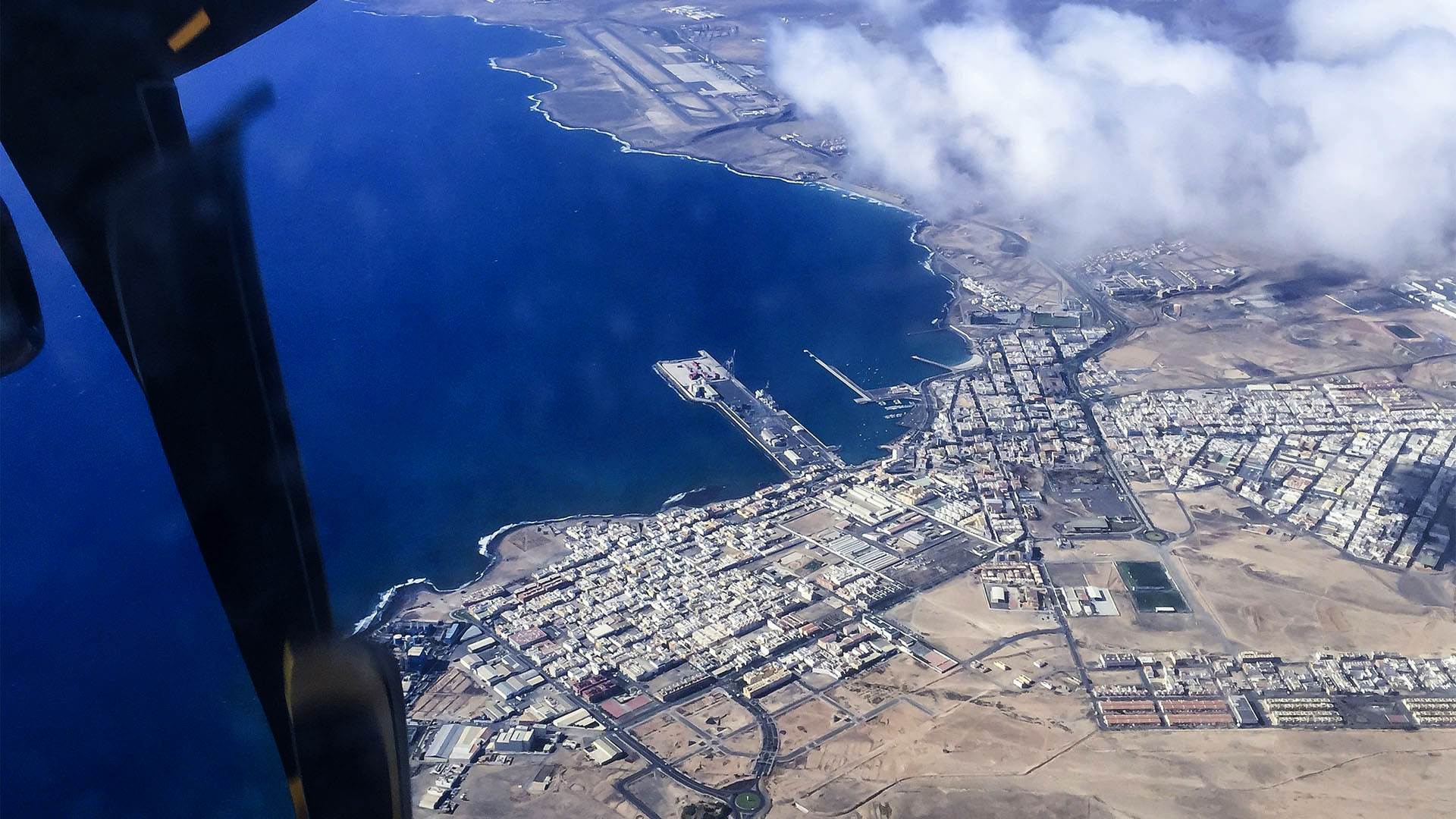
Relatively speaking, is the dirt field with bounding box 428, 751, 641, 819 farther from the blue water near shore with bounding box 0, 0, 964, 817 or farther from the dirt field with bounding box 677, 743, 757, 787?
the blue water near shore with bounding box 0, 0, 964, 817

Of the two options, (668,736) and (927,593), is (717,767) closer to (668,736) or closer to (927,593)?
(668,736)

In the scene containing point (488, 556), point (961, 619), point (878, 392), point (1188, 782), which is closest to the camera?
point (1188, 782)

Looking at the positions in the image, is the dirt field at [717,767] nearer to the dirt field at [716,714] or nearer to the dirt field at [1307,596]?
the dirt field at [716,714]

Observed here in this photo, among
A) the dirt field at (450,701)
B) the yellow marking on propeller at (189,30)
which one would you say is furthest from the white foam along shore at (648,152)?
the yellow marking on propeller at (189,30)

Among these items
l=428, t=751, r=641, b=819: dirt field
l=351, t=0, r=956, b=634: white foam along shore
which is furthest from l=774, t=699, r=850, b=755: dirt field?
l=351, t=0, r=956, b=634: white foam along shore

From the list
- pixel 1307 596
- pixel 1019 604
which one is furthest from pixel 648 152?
pixel 1307 596

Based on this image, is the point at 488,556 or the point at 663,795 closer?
the point at 663,795

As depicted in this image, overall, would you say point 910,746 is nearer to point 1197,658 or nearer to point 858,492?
point 1197,658
